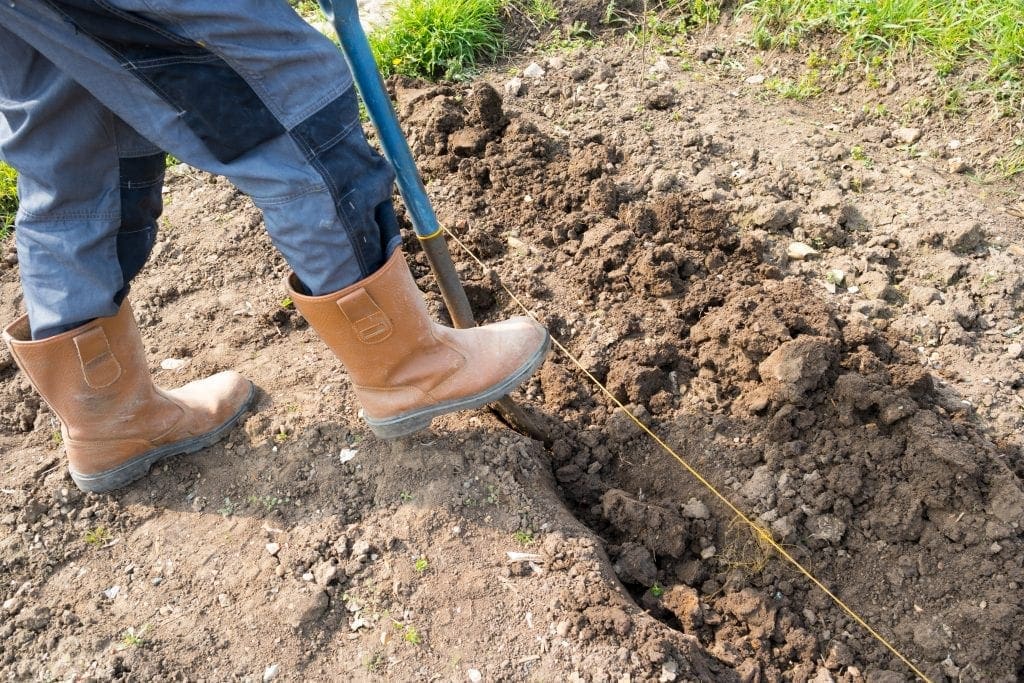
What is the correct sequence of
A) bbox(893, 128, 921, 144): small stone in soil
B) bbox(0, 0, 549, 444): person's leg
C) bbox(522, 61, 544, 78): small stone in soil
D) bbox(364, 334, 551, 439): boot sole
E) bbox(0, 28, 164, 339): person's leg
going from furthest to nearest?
bbox(522, 61, 544, 78): small stone in soil < bbox(893, 128, 921, 144): small stone in soil < bbox(364, 334, 551, 439): boot sole < bbox(0, 28, 164, 339): person's leg < bbox(0, 0, 549, 444): person's leg

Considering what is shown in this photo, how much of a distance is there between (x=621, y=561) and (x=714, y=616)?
0.30 m

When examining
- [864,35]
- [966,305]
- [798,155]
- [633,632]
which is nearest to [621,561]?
[633,632]

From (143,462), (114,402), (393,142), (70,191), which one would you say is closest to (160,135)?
(70,191)

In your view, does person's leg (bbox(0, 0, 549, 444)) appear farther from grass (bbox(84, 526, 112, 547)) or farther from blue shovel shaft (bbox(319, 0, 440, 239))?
grass (bbox(84, 526, 112, 547))

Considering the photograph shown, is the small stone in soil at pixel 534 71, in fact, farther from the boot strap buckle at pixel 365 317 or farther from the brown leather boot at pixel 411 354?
the boot strap buckle at pixel 365 317

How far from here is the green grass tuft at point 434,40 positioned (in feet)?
13.6

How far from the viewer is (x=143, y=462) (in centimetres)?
251

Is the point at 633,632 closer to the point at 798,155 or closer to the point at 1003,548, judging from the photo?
the point at 1003,548

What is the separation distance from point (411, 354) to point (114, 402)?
91 centimetres

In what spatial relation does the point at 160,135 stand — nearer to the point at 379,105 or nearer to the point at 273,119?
the point at 273,119

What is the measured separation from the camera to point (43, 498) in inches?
99.2

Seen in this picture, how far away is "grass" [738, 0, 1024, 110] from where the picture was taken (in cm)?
354

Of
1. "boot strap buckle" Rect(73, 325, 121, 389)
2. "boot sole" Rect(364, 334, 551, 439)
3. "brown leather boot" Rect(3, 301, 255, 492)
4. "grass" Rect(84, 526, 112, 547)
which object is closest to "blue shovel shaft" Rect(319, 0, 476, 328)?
"boot sole" Rect(364, 334, 551, 439)

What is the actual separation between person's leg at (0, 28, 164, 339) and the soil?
674 mm
